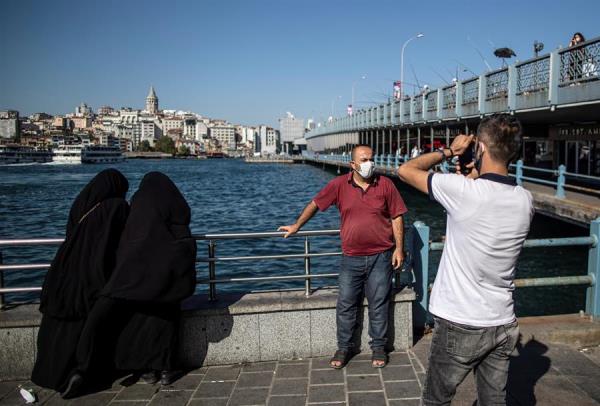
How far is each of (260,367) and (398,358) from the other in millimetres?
1286

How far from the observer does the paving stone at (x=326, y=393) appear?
425 cm

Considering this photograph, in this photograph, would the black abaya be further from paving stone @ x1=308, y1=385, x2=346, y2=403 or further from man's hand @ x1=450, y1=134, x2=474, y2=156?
man's hand @ x1=450, y1=134, x2=474, y2=156

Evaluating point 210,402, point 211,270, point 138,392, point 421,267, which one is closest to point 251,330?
point 211,270

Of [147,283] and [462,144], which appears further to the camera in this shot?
[147,283]

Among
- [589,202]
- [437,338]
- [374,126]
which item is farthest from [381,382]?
[374,126]

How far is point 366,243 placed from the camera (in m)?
4.69

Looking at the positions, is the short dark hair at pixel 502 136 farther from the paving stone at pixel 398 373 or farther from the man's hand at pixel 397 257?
the paving stone at pixel 398 373

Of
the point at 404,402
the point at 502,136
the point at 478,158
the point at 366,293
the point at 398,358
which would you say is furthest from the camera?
the point at 398,358

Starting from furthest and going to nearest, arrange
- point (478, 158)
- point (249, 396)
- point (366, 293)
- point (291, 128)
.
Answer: point (291, 128) → point (366, 293) → point (249, 396) → point (478, 158)

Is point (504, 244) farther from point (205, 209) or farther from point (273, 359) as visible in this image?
point (205, 209)

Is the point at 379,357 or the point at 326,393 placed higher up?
the point at 379,357

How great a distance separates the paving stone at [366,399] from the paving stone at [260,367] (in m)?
0.93

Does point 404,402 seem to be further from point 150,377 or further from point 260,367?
point 150,377

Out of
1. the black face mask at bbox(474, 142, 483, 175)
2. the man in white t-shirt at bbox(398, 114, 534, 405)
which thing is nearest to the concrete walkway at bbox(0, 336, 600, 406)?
the man in white t-shirt at bbox(398, 114, 534, 405)
